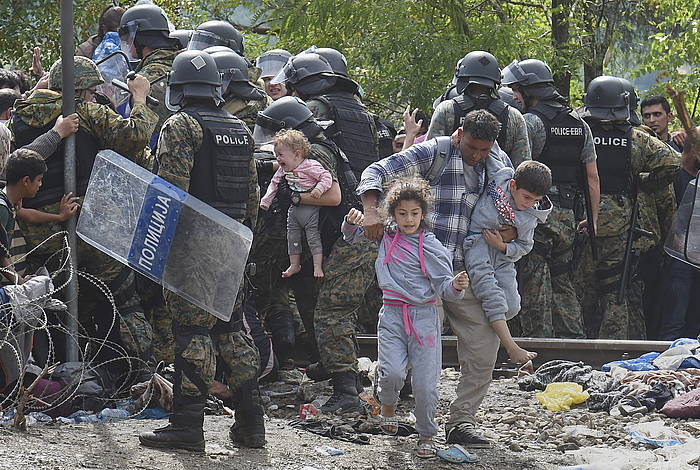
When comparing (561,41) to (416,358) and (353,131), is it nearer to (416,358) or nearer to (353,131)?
(353,131)

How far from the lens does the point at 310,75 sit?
8.45 metres

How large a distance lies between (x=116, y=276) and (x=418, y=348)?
7.33ft

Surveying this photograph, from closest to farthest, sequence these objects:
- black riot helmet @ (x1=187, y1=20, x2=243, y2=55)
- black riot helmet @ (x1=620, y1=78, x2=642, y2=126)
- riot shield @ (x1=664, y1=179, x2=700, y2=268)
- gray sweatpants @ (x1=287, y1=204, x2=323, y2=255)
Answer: gray sweatpants @ (x1=287, y1=204, x2=323, y2=255), riot shield @ (x1=664, y1=179, x2=700, y2=268), black riot helmet @ (x1=187, y1=20, x2=243, y2=55), black riot helmet @ (x1=620, y1=78, x2=642, y2=126)

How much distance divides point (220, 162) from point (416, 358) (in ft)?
4.82

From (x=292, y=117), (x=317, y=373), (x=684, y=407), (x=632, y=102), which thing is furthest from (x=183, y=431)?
(x=632, y=102)

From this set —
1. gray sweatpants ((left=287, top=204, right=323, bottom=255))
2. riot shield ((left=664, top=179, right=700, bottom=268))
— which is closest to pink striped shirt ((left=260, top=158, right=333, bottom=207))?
gray sweatpants ((left=287, top=204, right=323, bottom=255))

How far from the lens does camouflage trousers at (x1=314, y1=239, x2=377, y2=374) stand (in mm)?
7762

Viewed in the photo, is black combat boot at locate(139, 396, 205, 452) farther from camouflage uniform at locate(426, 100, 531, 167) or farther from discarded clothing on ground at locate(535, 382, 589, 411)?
camouflage uniform at locate(426, 100, 531, 167)

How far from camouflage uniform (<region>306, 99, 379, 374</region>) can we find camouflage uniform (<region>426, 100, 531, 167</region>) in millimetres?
1042

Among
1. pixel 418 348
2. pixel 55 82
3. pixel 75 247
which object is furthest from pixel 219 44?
pixel 418 348

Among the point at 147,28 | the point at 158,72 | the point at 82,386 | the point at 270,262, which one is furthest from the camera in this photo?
the point at 147,28

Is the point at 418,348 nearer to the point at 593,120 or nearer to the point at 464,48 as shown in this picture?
the point at 593,120

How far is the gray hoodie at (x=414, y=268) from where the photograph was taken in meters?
6.44

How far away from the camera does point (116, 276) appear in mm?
7691
